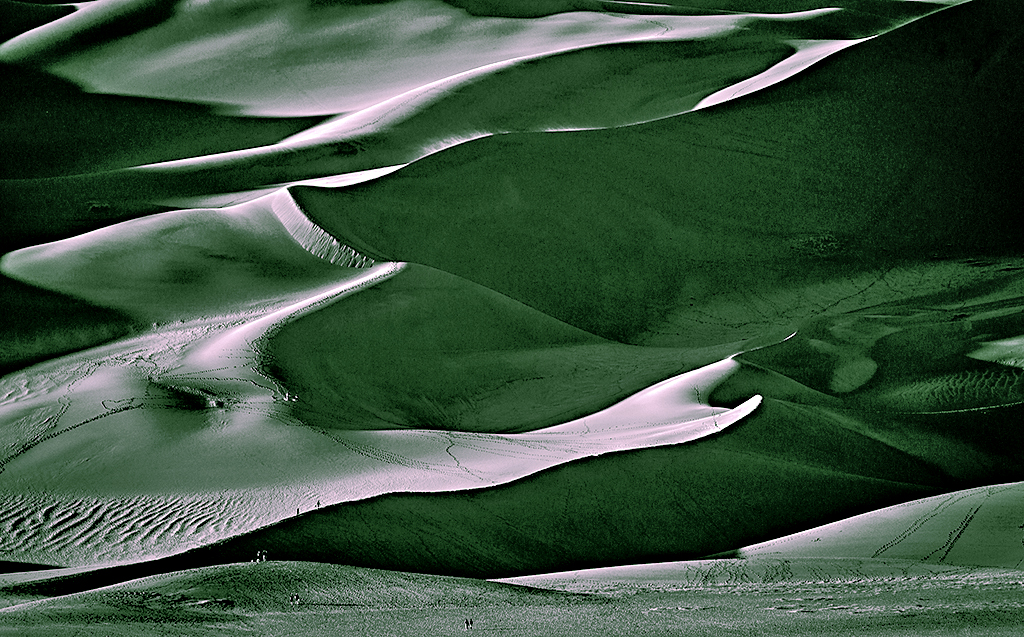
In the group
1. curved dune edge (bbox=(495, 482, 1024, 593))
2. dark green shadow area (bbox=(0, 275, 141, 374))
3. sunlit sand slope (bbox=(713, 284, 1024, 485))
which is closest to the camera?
curved dune edge (bbox=(495, 482, 1024, 593))

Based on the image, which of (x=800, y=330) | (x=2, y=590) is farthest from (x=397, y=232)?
(x=2, y=590)

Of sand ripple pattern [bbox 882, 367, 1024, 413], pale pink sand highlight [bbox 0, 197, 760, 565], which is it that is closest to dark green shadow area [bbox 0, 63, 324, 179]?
pale pink sand highlight [bbox 0, 197, 760, 565]

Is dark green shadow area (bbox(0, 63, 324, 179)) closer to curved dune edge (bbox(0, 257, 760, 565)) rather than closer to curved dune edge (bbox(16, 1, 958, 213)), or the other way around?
curved dune edge (bbox(16, 1, 958, 213))

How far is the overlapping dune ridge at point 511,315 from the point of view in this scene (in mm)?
3174

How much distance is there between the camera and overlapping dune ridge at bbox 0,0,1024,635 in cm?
317

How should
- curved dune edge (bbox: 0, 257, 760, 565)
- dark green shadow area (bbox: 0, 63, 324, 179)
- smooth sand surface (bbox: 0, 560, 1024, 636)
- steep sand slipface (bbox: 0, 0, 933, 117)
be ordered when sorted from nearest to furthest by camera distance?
smooth sand surface (bbox: 0, 560, 1024, 636) → curved dune edge (bbox: 0, 257, 760, 565) → dark green shadow area (bbox: 0, 63, 324, 179) → steep sand slipface (bbox: 0, 0, 933, 117)

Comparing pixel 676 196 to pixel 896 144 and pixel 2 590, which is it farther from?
pixel 2 590

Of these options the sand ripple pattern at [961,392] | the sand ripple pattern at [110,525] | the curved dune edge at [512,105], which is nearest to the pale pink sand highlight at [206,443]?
the sand ripple pattern at [110,525]

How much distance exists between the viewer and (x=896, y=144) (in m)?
7.50

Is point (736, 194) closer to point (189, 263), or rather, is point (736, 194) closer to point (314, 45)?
point (189, 263)

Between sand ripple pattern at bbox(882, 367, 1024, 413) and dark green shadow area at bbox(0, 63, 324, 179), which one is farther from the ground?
dark green shadow area at bbox(0, 63, 324, 179)

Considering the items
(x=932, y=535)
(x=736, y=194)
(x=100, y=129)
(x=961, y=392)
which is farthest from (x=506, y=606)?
(x=100, y=129)

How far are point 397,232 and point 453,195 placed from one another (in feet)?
1.61

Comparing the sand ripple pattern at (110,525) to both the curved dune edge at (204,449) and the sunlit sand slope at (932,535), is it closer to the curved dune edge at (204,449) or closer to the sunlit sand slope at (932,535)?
the curved dune edge at (204,449)
